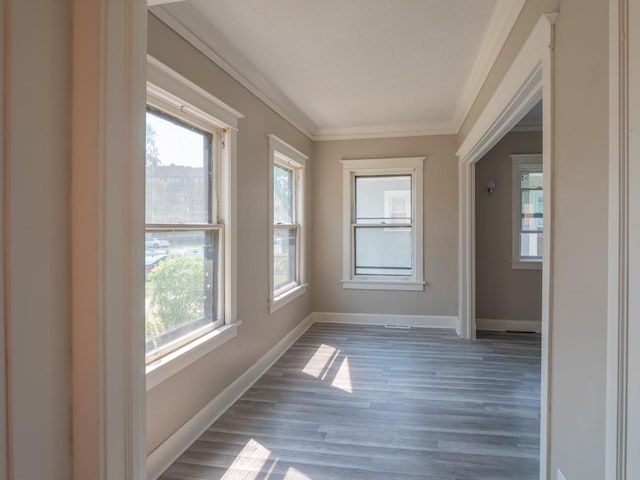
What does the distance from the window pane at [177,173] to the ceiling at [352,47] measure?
0.58 m

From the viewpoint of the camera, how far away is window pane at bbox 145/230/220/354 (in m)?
2.12

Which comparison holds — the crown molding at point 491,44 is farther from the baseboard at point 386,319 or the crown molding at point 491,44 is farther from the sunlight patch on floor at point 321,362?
the sunlight patch on floor at point 321,362

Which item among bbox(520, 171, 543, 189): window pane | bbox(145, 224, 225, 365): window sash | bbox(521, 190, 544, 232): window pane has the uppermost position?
bbox(520, 171, 543, 189): window pane

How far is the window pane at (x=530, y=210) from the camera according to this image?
193 inches

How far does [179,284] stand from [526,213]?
442 centimetres

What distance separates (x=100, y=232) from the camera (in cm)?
89

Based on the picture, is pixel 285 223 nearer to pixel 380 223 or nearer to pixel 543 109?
pixel 380 223

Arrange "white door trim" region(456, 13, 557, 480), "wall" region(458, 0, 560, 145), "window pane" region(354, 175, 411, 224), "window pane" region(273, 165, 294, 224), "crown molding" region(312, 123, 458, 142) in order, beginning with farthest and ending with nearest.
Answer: "window pane" region(354, 175, 411, 224)
"crown molding" region(312, 123, 458, 142)
"window pane" region(273, 165, 294, 224)
"wall" region(458, 0, 560, 145)
"white door trim" region(456, 13, 557, 480)

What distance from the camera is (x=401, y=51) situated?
113 inches

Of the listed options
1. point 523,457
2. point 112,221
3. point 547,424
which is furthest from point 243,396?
point 112,221

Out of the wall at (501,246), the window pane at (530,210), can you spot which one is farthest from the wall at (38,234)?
the window pane at (530,210)

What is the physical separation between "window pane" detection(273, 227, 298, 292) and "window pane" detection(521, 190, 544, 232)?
2.96m

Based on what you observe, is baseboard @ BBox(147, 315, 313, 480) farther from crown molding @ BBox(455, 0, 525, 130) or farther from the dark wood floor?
crown molding @ BBox(455, 0, 525, 130)

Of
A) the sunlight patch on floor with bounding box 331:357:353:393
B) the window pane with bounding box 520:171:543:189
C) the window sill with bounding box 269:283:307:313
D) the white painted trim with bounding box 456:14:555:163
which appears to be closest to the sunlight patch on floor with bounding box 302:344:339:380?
the sunlight patch on floor with bounding box 331:357:353:393
